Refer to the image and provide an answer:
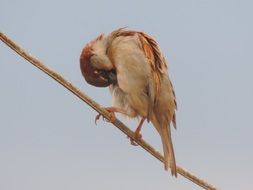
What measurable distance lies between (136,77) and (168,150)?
67 centimetres

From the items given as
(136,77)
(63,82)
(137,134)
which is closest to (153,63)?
(136,77)

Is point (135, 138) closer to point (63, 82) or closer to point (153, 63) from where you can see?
point (153, 63)

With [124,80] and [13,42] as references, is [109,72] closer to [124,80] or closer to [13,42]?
[124,80]

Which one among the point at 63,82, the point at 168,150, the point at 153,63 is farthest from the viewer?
the point at 153,63

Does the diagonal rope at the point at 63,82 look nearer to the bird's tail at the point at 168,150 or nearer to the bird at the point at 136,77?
the bird's tail at the point at 168,150

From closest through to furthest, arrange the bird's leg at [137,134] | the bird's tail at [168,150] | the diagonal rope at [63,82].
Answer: the diagonal rope at [63,82], the bird's tail at [168,150], the bird's leg at [137,134]

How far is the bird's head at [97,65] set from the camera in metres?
5.33

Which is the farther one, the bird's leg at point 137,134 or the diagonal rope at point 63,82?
the bird's leg at point 137,134

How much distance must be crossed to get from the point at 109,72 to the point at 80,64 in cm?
30

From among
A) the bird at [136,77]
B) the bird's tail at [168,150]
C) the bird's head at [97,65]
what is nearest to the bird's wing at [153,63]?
the bird at [136,77]

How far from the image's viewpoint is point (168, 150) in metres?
4.77

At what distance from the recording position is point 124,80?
504cm

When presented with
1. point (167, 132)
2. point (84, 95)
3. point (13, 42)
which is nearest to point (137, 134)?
point (167, 132)

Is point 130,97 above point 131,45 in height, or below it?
below
